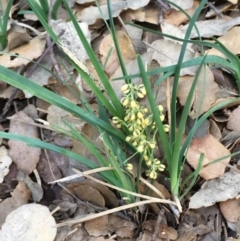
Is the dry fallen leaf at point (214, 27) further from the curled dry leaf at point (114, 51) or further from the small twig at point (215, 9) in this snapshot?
the curled dry leaf at point (114, 51)

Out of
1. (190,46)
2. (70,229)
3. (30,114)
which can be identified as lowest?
(70,229)

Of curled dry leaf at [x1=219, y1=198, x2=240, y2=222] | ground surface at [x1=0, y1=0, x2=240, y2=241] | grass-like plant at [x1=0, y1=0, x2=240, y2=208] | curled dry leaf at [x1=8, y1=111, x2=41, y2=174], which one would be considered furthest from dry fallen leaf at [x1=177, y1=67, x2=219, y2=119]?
curled dry leaf at [x1=8, y1=111, x2=41, y2=174]

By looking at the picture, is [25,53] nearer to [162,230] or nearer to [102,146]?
[102,146]

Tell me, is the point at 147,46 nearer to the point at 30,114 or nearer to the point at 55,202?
the point at 30,114

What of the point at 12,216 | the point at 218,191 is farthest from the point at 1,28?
the point at 218,191

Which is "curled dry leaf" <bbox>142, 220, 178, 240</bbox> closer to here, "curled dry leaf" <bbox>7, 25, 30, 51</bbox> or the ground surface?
the ground surface

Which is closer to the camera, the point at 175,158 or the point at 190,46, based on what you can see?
the point at 175,158

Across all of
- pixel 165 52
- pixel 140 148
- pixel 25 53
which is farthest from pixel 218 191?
pixel 25 53
